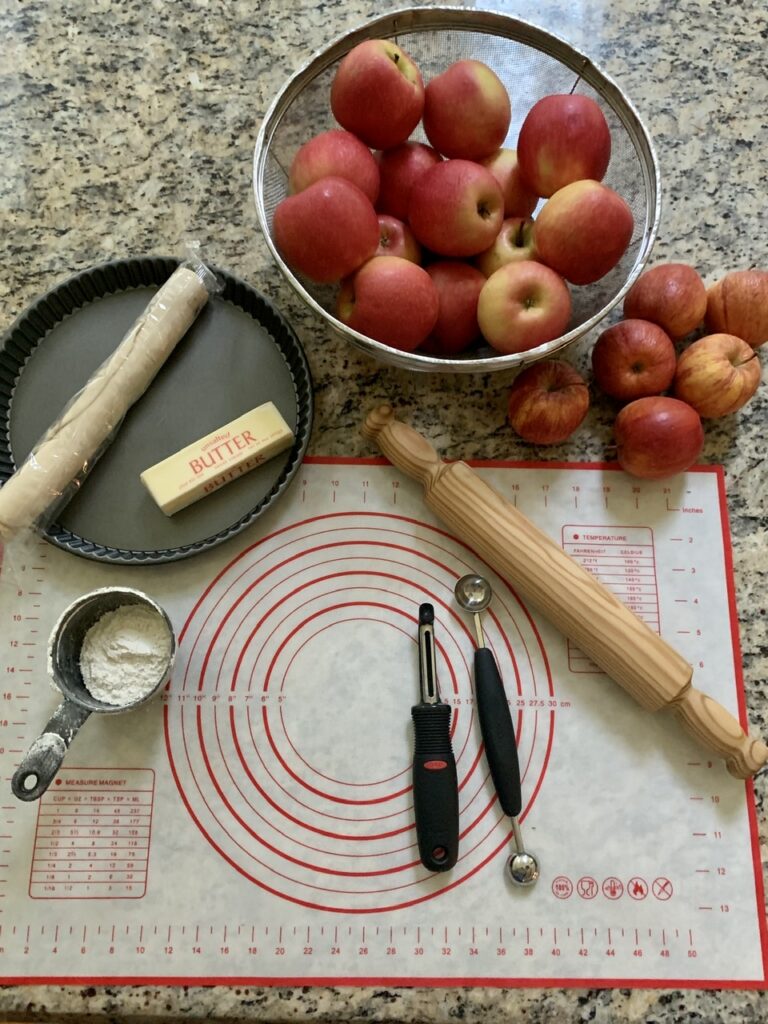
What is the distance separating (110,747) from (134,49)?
0.77 meters

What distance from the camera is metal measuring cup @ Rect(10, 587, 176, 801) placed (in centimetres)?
63

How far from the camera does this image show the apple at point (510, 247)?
72cm

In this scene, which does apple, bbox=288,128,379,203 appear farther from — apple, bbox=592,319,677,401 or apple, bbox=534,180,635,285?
apple, bbox=592,319,677,401

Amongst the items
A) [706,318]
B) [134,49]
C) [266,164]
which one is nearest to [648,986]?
[706,318]

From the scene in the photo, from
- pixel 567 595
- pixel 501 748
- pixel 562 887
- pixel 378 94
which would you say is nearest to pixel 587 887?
pixel 562 887

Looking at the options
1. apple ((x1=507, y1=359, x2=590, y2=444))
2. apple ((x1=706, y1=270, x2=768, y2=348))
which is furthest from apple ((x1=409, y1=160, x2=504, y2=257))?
apple ((x1=706, y1=270, x2=768, y2=348))

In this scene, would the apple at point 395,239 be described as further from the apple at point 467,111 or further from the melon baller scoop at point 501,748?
the melon baller scoop at point 501,748

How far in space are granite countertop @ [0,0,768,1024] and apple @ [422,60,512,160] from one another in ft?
0.71

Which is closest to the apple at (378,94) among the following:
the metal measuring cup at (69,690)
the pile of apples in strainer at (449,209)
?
the pile of apples in strainer at (449,209)

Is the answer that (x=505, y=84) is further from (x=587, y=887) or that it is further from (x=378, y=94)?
(x=587, y=887)

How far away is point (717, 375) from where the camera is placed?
735 millimetres

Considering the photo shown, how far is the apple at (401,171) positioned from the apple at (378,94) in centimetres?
1

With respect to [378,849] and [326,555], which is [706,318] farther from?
[378,849]

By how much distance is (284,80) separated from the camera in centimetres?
87
